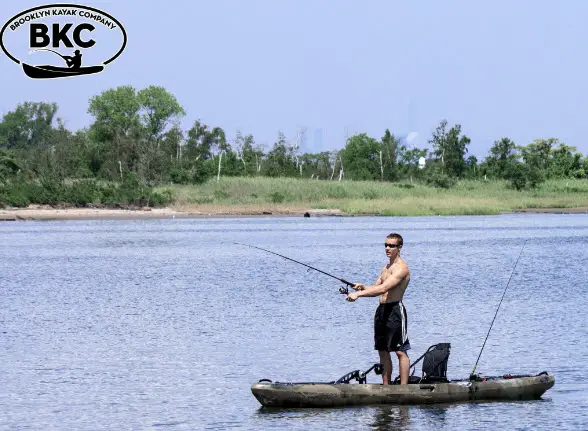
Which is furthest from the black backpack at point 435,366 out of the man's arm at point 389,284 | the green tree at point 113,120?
the green tree at point 113,120

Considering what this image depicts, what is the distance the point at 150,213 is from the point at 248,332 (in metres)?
74.2

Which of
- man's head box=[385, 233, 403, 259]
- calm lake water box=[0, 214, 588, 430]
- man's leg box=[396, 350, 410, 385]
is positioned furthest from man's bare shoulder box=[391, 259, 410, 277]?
calm lake water box=[0, 214, 588, 430]

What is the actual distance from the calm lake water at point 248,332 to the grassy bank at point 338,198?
42.5 m

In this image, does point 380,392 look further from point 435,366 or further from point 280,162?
point 280,162

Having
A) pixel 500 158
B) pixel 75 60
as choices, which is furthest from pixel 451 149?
pixel 75 60

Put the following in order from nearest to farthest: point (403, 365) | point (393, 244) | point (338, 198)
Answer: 1. point (393, 244)
2. point (403, 365)
3. point (338, 198)

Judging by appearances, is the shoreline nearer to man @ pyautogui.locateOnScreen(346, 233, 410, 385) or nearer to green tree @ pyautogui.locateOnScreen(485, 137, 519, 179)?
green tree @ pyautogui.locateOnScreen(485, 137, 519, 179)

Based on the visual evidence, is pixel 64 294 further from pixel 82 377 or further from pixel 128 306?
pixel 82 377

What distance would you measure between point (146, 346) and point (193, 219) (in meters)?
83.0

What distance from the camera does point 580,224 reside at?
268ft

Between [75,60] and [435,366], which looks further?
[75,60]

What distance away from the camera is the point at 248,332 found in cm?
2406

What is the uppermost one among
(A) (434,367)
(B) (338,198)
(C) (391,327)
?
(B) (338,198)

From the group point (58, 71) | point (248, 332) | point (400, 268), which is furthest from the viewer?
point (58, 71)
